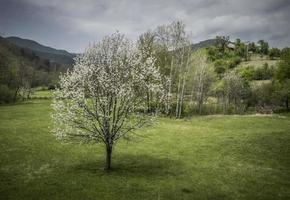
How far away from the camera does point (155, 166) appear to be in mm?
26969

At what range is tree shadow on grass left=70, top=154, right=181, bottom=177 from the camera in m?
24.9

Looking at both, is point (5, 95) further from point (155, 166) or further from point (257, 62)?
point (257, 62)

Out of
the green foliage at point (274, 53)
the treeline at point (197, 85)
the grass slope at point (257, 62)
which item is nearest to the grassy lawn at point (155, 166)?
the treeline at point (197, 85)

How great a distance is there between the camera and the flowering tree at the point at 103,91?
2398cm

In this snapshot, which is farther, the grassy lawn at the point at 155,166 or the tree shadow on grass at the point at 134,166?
the tree shadow on grass at the point at 134,166

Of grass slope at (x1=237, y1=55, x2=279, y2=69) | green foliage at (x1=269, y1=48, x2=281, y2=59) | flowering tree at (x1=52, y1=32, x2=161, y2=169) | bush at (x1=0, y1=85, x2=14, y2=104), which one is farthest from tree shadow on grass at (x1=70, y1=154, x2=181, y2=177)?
green foliage at (x1=269, y1=48, x2=281, y2=59)

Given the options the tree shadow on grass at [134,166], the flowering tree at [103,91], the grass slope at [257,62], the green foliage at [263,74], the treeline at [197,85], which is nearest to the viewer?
the flowering tree at [103,91]

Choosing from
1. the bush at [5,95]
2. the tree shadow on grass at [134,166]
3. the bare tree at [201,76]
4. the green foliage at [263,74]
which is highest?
the green foliage at [263,74]

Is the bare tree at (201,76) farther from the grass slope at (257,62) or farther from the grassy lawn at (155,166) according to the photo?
the grass slope at (257,62)

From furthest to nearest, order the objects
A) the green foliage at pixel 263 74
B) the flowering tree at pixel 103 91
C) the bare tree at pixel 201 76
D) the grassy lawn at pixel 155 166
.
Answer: the green foliage at pixel 263 74 < the bare tree at pixel 201 76 < the flowering tree at pixel 103 91 < the grassy lawn at pixel 155 166

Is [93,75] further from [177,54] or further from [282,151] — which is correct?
[177,54]

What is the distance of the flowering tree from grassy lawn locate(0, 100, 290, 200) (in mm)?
3363

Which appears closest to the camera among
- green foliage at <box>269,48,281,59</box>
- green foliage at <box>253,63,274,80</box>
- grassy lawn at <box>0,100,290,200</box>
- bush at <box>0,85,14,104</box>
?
grassy lawn at <box>0,100,290,200</box>

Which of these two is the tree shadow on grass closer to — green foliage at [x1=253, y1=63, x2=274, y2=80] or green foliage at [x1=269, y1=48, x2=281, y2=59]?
green foliage at [x1=253, y1=63, x2=274, y2=80]
